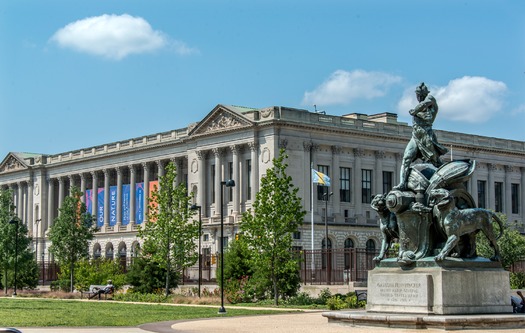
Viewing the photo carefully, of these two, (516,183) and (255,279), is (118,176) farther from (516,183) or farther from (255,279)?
(255,279)

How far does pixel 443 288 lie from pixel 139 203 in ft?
321

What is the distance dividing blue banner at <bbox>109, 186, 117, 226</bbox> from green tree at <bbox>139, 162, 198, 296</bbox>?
2194 inches

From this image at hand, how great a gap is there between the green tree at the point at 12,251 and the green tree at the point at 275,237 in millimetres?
30911

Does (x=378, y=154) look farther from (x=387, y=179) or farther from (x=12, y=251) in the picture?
(x=12, y=251)

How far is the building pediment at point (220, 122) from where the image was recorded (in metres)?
103

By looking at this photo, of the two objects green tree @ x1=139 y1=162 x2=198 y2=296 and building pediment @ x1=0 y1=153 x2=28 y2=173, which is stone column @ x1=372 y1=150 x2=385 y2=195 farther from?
building pediment @ x1=0 y1=153 x2=28 y2=173

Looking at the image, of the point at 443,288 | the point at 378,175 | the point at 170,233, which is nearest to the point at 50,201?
the point at 378,175

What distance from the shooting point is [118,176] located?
414 feet

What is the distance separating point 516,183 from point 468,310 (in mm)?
99813

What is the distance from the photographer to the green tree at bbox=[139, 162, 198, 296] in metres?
68.2

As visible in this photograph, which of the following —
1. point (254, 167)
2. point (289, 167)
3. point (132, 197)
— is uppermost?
point (254, 167)

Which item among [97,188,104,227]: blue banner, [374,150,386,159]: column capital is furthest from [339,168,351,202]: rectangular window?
[97,188,104,227]: blue banner

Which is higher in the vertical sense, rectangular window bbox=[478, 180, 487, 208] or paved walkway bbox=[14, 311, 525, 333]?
rectangular window bbox=[478, 180, 487, 208]

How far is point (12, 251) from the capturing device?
3280 inches
